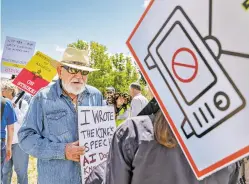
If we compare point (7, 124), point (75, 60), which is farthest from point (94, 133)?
point (7, 124)

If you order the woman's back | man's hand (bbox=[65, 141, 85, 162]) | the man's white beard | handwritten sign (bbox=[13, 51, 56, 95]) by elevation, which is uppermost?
handwritten sign (bbox=[13, 51, 56, 95])

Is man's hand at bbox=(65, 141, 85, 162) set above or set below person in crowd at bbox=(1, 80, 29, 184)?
below

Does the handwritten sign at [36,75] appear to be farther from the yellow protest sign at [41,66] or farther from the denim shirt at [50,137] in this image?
the denim shirt at [50,137]

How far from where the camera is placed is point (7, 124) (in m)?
4.23

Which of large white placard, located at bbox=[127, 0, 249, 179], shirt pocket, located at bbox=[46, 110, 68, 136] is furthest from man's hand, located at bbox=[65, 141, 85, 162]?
large white placard, located at bbox=[127, 0, 249, 179]

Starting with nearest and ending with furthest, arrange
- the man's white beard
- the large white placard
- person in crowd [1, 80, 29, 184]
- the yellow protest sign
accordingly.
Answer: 1. the large white placard
2. the man's white beard
3. the yellow protest sign
4. person in crowd [1, 80, 29, 184]

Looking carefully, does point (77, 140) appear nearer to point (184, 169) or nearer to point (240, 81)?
point (184, 169)

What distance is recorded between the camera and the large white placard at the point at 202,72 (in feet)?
2.84

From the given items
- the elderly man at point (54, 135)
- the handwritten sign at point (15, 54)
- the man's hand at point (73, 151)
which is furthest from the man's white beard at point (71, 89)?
the handwritten sign at point (15, 54)

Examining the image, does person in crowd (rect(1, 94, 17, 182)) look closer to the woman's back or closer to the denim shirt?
the denim shirt

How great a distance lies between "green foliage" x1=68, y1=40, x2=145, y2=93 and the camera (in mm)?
31453

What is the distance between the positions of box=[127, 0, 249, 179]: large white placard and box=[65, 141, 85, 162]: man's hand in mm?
1315

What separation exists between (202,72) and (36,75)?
12.6ft

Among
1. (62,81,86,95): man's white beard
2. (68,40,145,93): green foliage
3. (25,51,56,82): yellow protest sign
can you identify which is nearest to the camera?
(62,81,86,95): man's white beard
